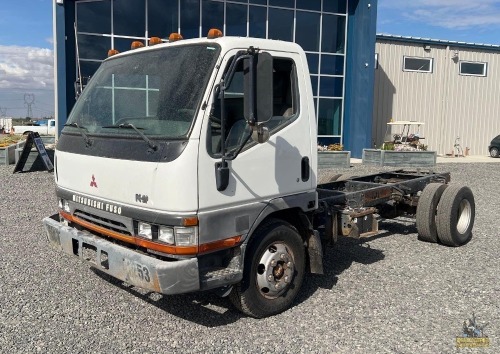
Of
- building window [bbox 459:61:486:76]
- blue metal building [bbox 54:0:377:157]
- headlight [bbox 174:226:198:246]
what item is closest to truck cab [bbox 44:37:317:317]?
headlight [bbox 174:226:198:246]

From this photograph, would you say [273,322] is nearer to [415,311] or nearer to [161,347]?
[161,347]

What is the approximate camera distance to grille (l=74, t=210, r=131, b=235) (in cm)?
412

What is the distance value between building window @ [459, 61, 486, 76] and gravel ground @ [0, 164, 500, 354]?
21456 millimetres

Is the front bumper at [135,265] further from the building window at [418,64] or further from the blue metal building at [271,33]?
the building window at [418,64]

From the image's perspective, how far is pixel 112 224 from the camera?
166 inches

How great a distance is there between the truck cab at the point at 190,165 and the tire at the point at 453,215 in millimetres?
3047

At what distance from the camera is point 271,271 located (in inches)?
175

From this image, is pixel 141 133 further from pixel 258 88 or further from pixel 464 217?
pixel 464 217

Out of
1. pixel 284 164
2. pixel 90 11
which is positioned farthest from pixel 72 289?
pixel 90 11

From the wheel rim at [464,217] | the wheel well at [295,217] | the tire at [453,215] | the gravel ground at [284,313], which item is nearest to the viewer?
the gravel ground at [284,313]

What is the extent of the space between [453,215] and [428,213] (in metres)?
0.34

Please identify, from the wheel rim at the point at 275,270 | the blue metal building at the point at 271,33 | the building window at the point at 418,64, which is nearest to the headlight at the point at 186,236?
the wheel rim at the point at 275,270

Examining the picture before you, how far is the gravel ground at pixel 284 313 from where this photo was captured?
4051 millimetres

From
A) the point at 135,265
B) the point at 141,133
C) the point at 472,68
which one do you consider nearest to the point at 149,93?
the point at 141,133
